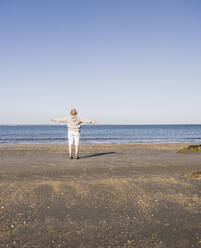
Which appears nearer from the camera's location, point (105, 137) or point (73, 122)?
point (73, 122)

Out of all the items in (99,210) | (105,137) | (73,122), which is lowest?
(105,137)

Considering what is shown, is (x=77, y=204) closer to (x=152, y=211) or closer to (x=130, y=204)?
(x=130, y=204)

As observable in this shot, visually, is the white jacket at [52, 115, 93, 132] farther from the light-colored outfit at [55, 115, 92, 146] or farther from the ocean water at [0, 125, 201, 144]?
the ocean water at [0, 125, 201, 144]

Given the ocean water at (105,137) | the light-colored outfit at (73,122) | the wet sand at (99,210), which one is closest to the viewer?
the wet sand at (99,210)

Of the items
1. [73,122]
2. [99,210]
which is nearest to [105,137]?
[73,122]

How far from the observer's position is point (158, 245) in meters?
3.41

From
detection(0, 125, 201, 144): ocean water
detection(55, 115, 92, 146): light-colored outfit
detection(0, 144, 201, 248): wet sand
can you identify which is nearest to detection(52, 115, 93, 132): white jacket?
detection(55, 115, 92, 146): light-colored outfit

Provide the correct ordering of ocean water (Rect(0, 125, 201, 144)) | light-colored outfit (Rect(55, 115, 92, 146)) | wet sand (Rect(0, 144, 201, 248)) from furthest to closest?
ocean water (Rect(0, 125, 201, 144)) < light-colored outfit (Rect(55, 115, 92, 146)) < wet sand (Rect(0, 144, 201, 248))

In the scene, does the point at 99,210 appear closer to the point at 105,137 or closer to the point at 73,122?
the point at 73,122

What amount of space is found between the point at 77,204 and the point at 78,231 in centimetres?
123

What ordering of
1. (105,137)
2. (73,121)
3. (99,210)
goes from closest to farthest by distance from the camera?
(99,210) < (73,121) < (105,137)

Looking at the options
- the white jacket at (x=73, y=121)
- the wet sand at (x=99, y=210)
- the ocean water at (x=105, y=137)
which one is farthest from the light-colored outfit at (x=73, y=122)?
the ocean water at (x=105, y=137)

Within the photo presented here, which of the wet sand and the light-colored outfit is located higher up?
the light-colored outfit

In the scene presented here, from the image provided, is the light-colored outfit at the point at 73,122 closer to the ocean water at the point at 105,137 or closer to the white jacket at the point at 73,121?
the white jacket at the point at 73,121
